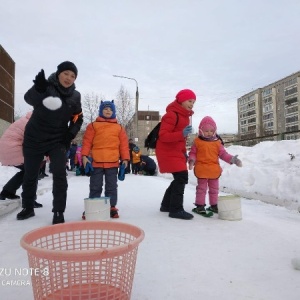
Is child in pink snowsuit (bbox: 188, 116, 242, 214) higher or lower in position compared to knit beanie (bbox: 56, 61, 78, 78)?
lower

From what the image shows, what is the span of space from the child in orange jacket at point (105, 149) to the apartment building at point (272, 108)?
292ft

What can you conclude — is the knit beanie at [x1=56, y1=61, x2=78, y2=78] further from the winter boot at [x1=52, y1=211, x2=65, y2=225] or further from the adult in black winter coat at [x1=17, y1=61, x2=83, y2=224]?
the winter boot at [x1=52, y1=211, x2=65, y2=225]

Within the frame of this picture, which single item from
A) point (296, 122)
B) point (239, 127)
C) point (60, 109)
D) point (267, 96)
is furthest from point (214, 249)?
point (239, 127)

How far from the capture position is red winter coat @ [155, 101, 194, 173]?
4.09m

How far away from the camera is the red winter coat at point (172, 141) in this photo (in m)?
4.09

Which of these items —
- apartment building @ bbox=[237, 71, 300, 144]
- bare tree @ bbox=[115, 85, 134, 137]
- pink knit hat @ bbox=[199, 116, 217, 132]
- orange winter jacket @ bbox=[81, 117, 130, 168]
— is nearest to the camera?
orange winter jacket @ bbox=[81, 117, 130, 168]

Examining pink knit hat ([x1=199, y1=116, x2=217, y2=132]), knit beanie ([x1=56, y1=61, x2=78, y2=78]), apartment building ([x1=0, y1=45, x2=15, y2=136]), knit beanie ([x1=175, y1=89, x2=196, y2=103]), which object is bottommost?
pink knit hat ([x1=199, y1=116, x2=217, y2=132])

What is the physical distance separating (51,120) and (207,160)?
207cm

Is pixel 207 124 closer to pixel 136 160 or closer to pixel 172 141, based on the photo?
pixel 172 141

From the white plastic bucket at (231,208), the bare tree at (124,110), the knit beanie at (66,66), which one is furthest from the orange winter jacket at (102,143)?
the bare tree at (124,110)

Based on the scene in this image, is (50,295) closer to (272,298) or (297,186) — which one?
(272,298)

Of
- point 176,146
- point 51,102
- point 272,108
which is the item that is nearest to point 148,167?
point 176,146

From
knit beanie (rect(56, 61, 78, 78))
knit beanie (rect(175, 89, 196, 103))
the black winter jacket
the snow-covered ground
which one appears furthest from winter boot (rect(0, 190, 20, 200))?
knit beanie (rect(175, 89, 196, 103))

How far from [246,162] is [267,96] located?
388 feet
